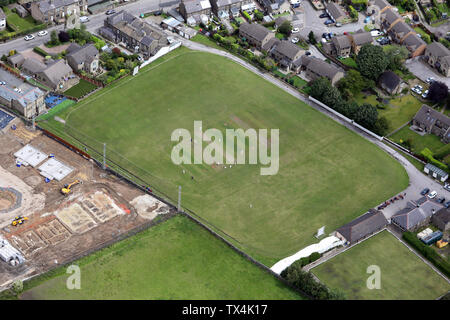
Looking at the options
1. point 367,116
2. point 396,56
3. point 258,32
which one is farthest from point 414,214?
point 258,32

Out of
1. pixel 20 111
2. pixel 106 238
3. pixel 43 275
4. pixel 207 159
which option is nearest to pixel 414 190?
pixel 207 159

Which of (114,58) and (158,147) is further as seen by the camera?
(114,58)

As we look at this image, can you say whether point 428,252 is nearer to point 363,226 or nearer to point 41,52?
point 363,226

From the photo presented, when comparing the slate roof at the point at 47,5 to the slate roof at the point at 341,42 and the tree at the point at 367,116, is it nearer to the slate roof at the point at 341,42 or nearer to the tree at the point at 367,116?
the slate roof at the point at 341,42

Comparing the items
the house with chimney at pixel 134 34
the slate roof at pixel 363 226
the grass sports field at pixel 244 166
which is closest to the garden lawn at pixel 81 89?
the grass sports field at pixel 244 166

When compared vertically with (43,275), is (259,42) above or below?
above

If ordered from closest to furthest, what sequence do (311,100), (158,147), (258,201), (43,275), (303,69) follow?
(43,275)
(258,201)
(158,147)
(311,100)
(303,69)

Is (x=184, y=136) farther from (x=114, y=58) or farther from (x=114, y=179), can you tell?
(x=114, y=58)
